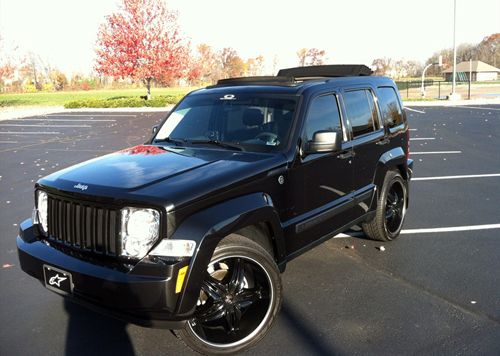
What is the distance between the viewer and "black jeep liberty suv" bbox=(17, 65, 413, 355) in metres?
3.03

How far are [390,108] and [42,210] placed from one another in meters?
4.13

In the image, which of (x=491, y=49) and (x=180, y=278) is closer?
(x=180, y=278)

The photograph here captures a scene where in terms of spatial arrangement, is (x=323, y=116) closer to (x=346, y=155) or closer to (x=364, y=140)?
(x=346, y=155)

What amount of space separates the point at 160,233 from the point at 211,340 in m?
0.95

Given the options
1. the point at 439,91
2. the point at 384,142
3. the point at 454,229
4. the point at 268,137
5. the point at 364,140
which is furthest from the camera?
the point at 439,91

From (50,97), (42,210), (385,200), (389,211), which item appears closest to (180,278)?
(42,210)

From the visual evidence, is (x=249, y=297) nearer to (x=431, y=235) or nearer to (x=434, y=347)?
(x=434, y=347)

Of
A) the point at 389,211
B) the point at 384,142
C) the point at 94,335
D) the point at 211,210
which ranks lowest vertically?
the point at 94,335

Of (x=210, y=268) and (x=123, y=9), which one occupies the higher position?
(x=123, y=9)

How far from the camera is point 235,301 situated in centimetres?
349

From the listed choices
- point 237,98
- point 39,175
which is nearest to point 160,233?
point 237,98

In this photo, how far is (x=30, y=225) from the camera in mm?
3818

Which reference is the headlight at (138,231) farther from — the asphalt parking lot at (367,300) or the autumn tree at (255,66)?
the autumn tree at (255,66)

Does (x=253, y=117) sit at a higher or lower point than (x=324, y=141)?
higher
